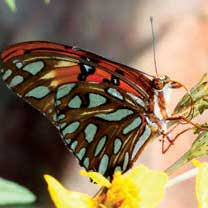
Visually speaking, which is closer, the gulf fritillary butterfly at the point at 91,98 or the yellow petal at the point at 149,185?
the yellow petal at the point at 149,185

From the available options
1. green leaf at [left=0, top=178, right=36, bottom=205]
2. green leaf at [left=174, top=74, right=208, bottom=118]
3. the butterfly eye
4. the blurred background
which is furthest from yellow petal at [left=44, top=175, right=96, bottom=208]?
the blurred background

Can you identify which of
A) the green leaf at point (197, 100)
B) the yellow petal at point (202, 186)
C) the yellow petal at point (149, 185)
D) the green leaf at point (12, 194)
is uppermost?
the green leaf at point (12, 194)

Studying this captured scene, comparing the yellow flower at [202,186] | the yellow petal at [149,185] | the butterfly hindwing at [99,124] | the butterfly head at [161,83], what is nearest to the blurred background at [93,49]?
the butterfly hindwing at [99,124]

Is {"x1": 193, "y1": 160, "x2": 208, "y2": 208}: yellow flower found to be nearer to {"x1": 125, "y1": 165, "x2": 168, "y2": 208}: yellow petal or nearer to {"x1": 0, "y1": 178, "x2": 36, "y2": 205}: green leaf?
{"x1": 125, "y1": 165, "x2": 168, "y2": 208}: yellow petal

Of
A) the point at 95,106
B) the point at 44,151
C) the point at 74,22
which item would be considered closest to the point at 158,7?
the point at 74,22

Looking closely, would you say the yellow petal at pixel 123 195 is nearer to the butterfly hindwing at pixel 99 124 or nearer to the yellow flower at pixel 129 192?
the yellow flower at pixel 129 192

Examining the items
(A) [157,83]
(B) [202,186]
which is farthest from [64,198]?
(A) [157,83]
